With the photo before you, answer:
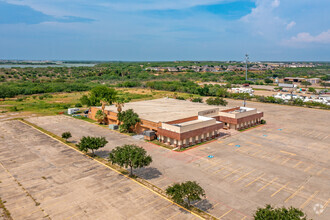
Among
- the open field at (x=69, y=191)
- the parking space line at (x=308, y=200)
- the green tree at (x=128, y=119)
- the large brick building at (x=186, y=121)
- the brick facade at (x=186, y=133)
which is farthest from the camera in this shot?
the green tree at (x=128, y=119)

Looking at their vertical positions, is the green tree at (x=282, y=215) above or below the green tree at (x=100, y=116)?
above

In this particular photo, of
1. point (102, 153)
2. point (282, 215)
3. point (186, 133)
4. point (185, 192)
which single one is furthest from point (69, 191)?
point (282, 215)

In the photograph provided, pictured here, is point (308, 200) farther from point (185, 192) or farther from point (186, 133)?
point (186, 133)

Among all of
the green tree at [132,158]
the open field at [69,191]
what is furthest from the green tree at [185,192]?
the green tree at [132,158]

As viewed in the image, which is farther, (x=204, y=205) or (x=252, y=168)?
(x=252, y=168)

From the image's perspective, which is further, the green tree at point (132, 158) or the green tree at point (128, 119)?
the green tree at point (128, 119)

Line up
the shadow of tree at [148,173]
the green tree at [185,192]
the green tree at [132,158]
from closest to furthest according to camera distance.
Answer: the green tree at [185,192] < the green tree at [132,158] < the shadow of tree at [148,173]

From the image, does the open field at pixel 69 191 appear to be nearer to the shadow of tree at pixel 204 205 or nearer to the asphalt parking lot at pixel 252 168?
the shadow of tree at pixel 204 205
